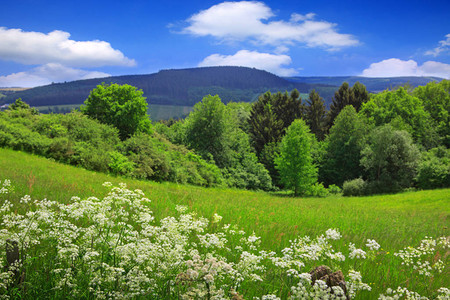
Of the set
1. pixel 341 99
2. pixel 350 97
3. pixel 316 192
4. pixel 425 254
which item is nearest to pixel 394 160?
pixel 316 192

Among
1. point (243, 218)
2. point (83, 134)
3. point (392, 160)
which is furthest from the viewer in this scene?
point (392, 160)

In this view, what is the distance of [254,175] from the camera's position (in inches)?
1809

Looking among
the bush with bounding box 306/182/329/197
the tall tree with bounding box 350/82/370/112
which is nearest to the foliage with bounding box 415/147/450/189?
the bush with bounding box 306/182/329/197

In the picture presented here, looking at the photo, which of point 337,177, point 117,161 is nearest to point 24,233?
point 117,161

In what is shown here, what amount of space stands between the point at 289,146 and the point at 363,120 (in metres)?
20.5

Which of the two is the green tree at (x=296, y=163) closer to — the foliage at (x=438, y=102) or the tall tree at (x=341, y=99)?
the foliage at (x=438, y=102)

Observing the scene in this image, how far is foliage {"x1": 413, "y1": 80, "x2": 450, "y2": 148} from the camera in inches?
1980

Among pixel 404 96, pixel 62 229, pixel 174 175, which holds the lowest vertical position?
pixel 174 175

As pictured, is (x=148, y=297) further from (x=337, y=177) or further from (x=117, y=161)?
(x=337, y=177)

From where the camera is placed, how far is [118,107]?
110 ft

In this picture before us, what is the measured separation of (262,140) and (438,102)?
32.8 meters

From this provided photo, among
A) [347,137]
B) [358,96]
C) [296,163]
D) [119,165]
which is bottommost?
[296,163]

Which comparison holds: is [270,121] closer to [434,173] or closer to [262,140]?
[262,140]

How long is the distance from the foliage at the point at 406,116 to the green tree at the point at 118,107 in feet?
132
